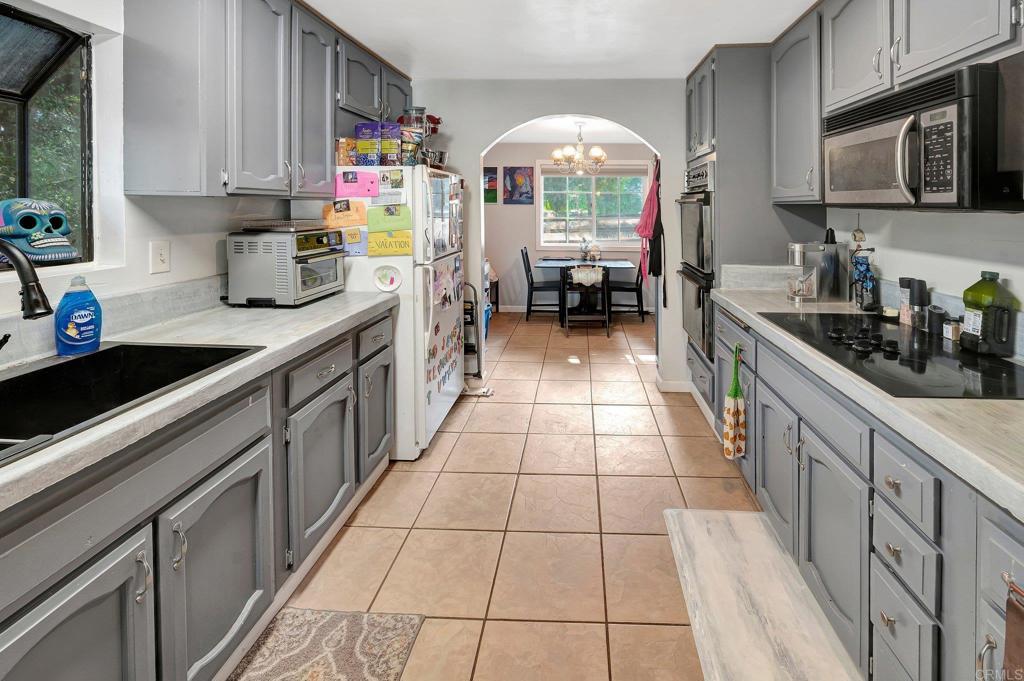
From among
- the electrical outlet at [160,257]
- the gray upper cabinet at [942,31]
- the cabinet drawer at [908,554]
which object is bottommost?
the cabinet drawer at [908,554]

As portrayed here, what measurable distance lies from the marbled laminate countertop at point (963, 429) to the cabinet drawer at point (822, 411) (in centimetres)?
7

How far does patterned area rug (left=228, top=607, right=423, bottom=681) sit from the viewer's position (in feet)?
6.25

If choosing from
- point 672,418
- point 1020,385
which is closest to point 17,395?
point 1020,385

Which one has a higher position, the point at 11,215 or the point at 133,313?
the point at 11,215

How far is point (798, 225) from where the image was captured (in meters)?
3.91

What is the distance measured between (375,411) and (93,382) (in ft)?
4.82

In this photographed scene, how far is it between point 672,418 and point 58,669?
3748mm

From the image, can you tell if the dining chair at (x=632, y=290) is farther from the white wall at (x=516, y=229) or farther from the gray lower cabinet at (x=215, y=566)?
the gray lower cabinet at (x=215, y=566)

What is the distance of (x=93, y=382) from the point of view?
5.99 feet

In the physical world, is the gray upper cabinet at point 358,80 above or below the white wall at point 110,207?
above

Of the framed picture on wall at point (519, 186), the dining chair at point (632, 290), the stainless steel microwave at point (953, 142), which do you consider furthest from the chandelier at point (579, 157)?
the stainless steel microwave at point (953, 142)

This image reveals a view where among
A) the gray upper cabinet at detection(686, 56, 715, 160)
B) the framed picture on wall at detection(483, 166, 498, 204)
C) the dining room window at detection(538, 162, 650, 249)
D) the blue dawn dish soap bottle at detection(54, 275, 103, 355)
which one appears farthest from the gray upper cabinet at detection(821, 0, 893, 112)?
the framed picture on wall at detection(483, 166, 498, 204)

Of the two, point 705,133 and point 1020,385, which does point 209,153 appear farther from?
point 705,133

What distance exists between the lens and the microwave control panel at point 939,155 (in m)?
1.74
